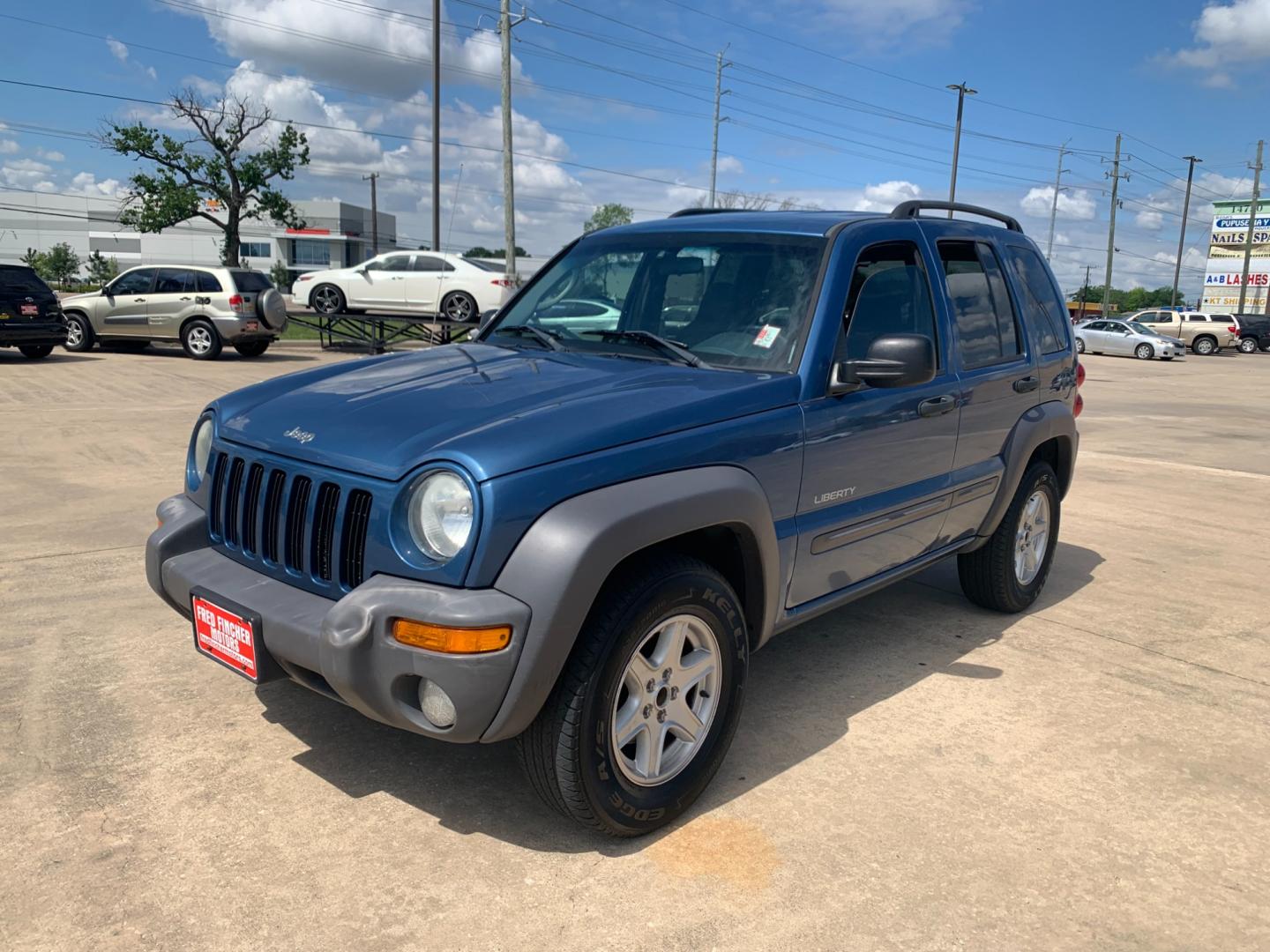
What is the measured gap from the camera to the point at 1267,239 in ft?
209

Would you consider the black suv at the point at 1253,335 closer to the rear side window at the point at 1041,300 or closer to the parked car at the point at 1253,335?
the parked car at the point at 1253,335

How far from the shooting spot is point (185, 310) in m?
17.9

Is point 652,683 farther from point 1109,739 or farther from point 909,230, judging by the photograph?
point 909,230

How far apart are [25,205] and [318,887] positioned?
131 metres

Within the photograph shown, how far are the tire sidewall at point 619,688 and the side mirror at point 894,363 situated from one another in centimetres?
94

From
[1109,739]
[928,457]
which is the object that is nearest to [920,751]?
[1109,739]

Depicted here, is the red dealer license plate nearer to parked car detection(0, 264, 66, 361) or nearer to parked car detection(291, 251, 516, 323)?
parked car detection(0, 264, 66, 361)

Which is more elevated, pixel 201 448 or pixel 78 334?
pixel 201 448

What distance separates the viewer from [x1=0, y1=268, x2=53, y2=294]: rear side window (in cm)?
1619

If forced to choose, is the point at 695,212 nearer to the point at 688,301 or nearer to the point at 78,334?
the point at 688,301

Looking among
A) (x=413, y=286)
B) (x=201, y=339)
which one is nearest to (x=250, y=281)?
(x=201, y=339)

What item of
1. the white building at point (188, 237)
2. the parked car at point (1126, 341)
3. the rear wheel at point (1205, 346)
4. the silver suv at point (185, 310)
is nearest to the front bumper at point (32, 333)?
the silver suv at point (185, 310)

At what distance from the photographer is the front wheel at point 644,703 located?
2.65 meters

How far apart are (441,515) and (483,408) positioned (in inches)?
17.4
